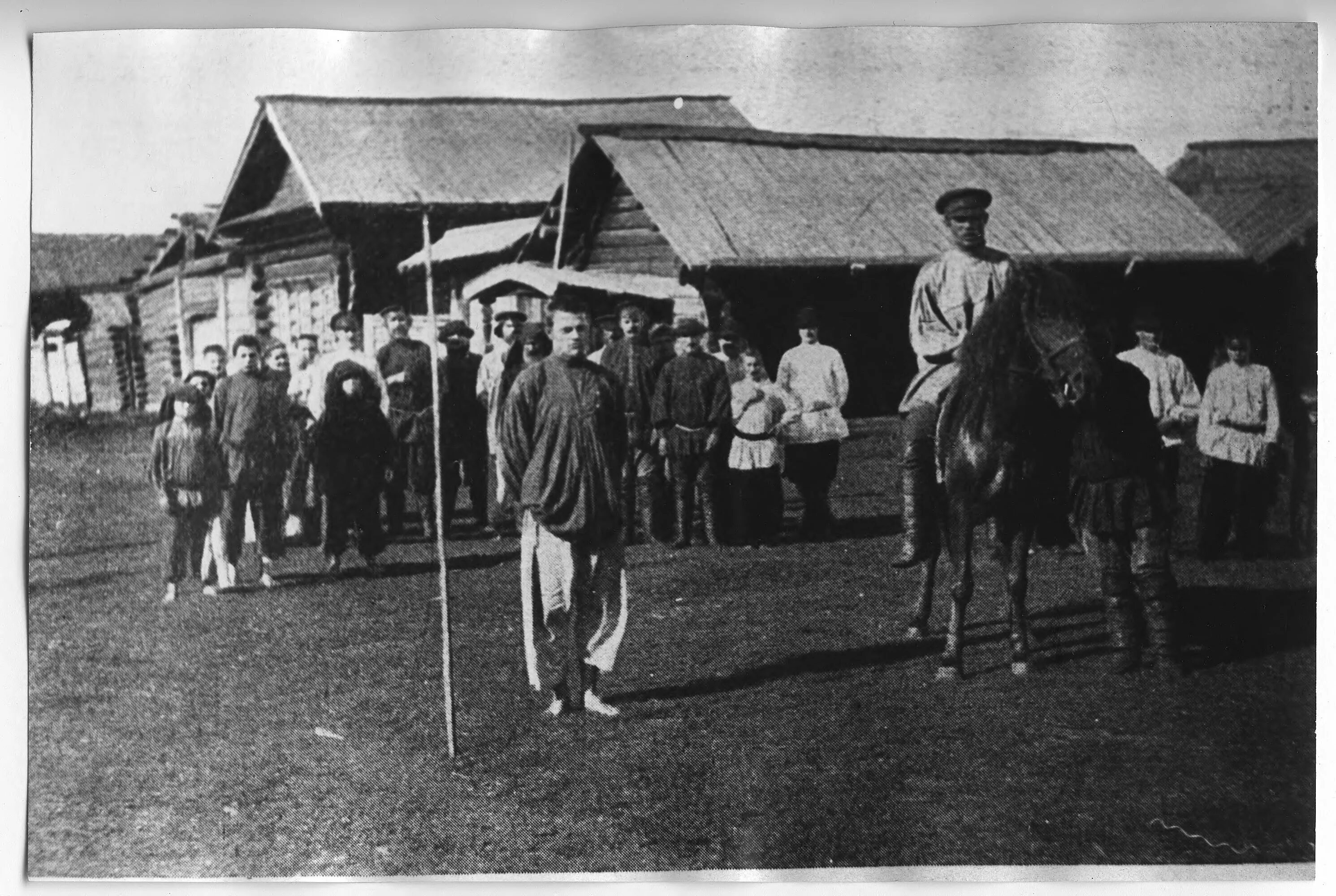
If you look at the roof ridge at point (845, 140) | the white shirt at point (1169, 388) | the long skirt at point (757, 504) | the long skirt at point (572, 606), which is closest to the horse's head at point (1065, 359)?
the white shirt at point (1169, 388)

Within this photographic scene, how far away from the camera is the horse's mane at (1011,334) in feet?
18.0

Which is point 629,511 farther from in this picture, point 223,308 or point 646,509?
point 223,308

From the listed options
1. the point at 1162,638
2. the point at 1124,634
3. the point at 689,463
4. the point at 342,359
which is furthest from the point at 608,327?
the point at 1162,638

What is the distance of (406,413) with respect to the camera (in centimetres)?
573

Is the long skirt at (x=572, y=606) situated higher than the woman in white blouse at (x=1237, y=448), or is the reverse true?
the woman in white blouse at (x=1237, y=448)

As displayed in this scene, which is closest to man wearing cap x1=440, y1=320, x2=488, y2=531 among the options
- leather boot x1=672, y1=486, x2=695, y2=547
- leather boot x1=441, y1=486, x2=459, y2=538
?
leather boot x1=441, y1=486, x2=459, y2=538

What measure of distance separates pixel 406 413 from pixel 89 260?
1.47 meters

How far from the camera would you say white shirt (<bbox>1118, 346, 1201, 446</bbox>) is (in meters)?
5.61

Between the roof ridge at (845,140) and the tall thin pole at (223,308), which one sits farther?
the tall thin pole at (223,308)

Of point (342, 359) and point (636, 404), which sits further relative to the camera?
point (342, 359)

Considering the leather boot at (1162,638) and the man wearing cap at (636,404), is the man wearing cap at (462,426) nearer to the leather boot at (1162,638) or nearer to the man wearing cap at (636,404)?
the man wearing cap at (636,404)

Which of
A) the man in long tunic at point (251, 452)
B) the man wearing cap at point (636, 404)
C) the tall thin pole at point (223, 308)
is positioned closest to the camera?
the man wearing cap at point (636, 404)

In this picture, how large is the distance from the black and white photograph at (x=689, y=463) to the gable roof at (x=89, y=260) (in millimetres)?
22

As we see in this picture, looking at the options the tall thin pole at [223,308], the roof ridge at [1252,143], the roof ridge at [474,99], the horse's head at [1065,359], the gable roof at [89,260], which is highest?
the roof ridge at [474,99]
